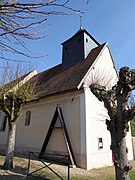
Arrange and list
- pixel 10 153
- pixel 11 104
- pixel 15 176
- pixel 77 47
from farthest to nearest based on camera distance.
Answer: pixel 77 47 → pixel 11 104 → pixel 10 153 → pixel 15 176

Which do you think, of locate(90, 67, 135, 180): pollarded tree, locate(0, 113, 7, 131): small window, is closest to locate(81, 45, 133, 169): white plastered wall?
locate(90, 67, 135, 180): pollarded tree

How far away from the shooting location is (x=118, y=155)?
18.1 feet

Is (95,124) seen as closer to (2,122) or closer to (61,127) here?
(61,127)

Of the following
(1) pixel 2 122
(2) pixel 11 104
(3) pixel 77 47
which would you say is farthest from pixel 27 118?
(3) pixel 77 47

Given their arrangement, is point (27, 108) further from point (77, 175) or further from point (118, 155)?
point (118, 155)

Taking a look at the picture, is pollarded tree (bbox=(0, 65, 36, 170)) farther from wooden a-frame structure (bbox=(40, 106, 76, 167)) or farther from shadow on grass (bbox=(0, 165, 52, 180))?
wooden a-frame structure (bbox=(40, 106, 76, 167))

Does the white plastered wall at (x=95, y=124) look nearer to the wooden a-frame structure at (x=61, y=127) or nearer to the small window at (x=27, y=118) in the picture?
the wooden a-frame structure at (x=61, y=127)

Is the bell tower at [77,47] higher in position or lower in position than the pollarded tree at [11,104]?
higher

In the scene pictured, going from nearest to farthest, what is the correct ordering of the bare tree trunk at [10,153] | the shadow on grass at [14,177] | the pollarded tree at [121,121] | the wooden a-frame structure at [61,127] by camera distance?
the pollarded tree at [121,121] → the shadow on grass at [14,177] → the bare tree trunk at [10,153] → the wooden a-frame structure at [61,127]

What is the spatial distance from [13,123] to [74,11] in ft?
23.5

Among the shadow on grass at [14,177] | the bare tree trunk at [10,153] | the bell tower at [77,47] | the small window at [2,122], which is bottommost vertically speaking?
the shadow on grass at [14,177]

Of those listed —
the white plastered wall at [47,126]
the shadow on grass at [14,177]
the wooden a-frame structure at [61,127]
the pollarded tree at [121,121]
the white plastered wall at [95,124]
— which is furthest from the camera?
the white plastered wall at [47,126]

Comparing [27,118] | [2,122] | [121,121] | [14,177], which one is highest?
[27,118]

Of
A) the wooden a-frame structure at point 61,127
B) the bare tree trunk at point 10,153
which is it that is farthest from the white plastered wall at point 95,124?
the bare tree trunk at point 10,153
